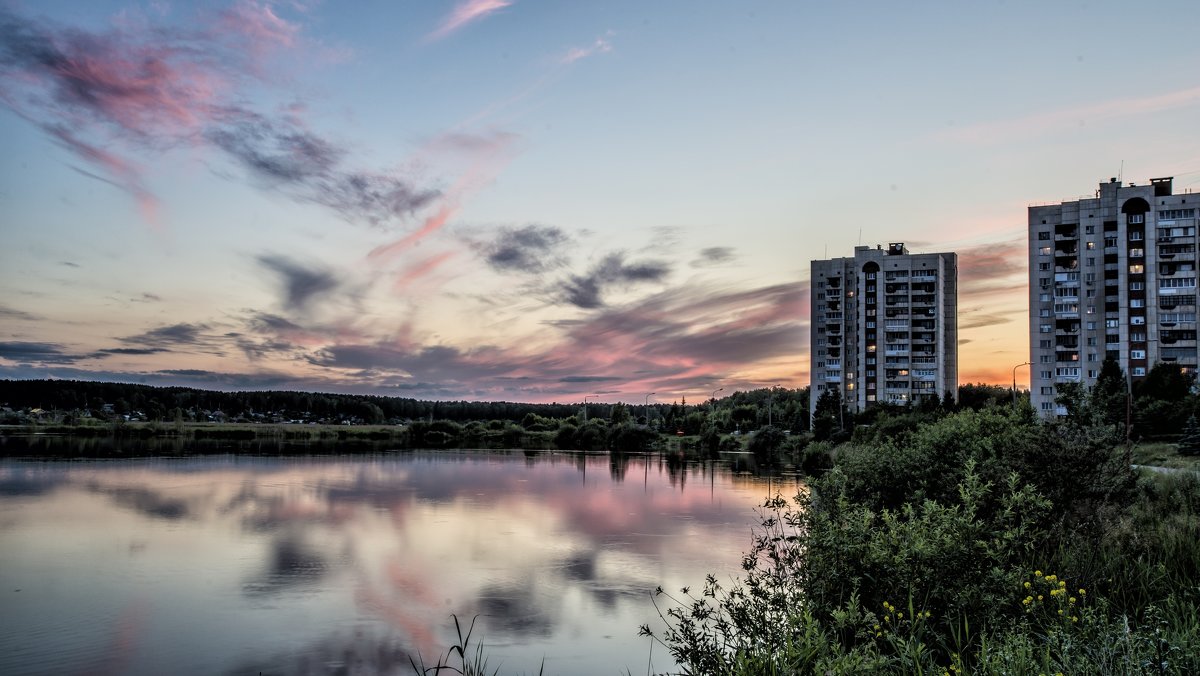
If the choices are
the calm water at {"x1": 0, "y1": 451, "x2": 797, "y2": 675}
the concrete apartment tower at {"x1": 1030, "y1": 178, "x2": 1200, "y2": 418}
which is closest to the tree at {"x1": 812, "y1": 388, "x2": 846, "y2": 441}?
the concrete apartment tower at {"x1": 1030, "y1": 178, "x2": 1200, "y2": 418}

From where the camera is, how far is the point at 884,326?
108 meters

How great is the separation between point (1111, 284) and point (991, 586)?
94.1 m

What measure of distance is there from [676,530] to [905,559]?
19672 millimetres

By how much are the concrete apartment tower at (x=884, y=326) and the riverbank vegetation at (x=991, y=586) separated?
9431cm

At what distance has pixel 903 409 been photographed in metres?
75.8

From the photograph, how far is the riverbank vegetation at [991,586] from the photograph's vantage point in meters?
6.12

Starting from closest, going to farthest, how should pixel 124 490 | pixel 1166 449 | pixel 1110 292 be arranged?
pixel 124 490
pixel 1166 449
pixel 1110 292

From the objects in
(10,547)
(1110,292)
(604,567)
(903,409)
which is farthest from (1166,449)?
(1110,292)

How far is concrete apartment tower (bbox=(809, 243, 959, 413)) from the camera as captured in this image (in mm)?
106875

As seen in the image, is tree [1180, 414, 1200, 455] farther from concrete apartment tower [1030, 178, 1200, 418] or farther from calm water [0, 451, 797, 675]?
concrete apartment tower [1030, 178, 1200, 418]

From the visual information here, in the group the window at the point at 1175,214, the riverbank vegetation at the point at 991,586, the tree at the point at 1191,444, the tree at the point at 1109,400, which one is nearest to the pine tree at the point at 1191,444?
the tree at the point at 1191,444

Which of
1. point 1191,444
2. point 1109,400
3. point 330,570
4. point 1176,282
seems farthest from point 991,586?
point 1176,282

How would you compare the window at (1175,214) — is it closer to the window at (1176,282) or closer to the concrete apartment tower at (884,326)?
the window at (1176,282)

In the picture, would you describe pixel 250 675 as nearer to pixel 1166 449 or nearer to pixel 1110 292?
pixel 1166 449
